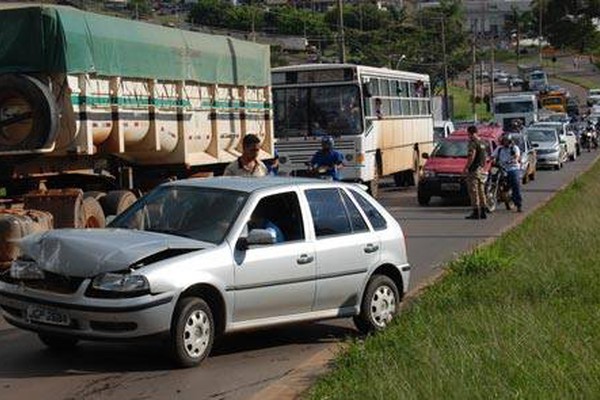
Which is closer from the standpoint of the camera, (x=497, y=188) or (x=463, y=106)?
(x=497, y=188)

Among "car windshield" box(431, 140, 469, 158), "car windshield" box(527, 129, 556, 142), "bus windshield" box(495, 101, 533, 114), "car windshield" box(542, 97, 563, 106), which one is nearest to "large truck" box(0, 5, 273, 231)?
"car windshield" box(431, 140, 469, 158)

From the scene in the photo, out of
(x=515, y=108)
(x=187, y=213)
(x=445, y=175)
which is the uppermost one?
(x=515, y=108)

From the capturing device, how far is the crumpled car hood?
7719mm

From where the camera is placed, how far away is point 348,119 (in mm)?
24141

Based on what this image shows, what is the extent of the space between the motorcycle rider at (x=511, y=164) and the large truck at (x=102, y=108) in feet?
21.0

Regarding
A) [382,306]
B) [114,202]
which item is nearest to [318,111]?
[114,202]

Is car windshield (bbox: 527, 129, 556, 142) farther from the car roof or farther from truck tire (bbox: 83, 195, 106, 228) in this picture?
the car roof

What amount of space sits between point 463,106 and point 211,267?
337ft

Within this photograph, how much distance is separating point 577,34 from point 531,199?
69539 mm

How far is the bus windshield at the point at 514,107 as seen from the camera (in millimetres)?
56188

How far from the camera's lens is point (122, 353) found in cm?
877

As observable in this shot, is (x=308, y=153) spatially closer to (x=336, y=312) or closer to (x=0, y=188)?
(x=0, y=188)

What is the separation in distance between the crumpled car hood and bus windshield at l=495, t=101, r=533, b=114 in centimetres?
4968

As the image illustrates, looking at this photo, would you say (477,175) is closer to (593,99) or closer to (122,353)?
(122,353)
